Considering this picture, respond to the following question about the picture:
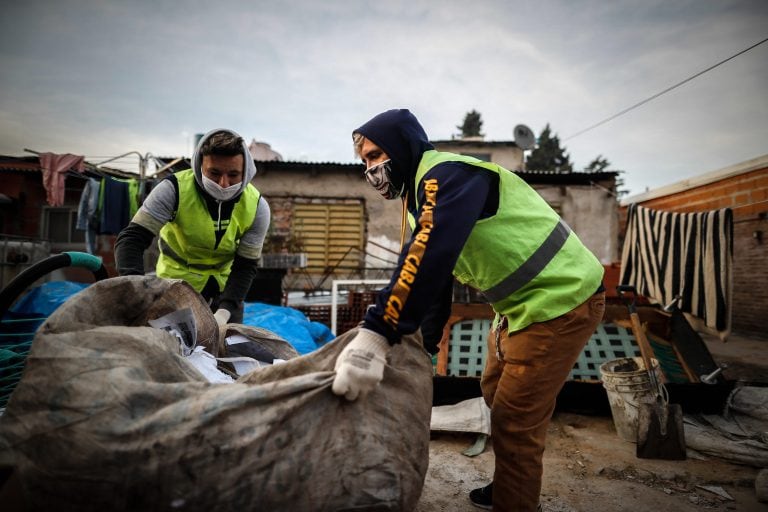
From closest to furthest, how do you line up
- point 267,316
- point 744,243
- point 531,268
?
point 531,268, point 267,316, point 744,243

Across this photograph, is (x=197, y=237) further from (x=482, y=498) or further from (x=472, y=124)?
(x=472, y=124)

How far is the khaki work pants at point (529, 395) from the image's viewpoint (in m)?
1.49

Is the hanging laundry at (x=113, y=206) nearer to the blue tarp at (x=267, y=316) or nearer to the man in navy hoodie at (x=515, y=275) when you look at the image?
the blue tarp at (x=267, y=316)

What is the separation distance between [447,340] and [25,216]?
1255cm

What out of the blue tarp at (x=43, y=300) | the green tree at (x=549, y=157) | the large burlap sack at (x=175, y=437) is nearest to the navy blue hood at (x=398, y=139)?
the large burlap sack at (x=175, y=437)

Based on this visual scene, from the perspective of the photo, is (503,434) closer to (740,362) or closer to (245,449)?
(245,449)

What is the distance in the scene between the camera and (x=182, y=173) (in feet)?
7.96

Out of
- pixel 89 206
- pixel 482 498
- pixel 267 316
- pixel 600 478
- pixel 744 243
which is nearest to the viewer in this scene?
pixel 482 498

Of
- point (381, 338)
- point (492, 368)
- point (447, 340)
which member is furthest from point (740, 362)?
point (381, 338)

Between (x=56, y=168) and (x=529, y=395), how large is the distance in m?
8.51

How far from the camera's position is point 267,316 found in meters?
4.21

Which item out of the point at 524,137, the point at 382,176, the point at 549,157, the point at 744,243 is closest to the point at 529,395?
the point at 382,176

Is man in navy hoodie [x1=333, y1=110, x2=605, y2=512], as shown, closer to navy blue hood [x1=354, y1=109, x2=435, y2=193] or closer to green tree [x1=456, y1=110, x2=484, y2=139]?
navy blue hood [x1=354, y1=109, x2=435, y2=193]

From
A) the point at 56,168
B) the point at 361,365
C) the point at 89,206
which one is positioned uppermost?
the point at 56,168
